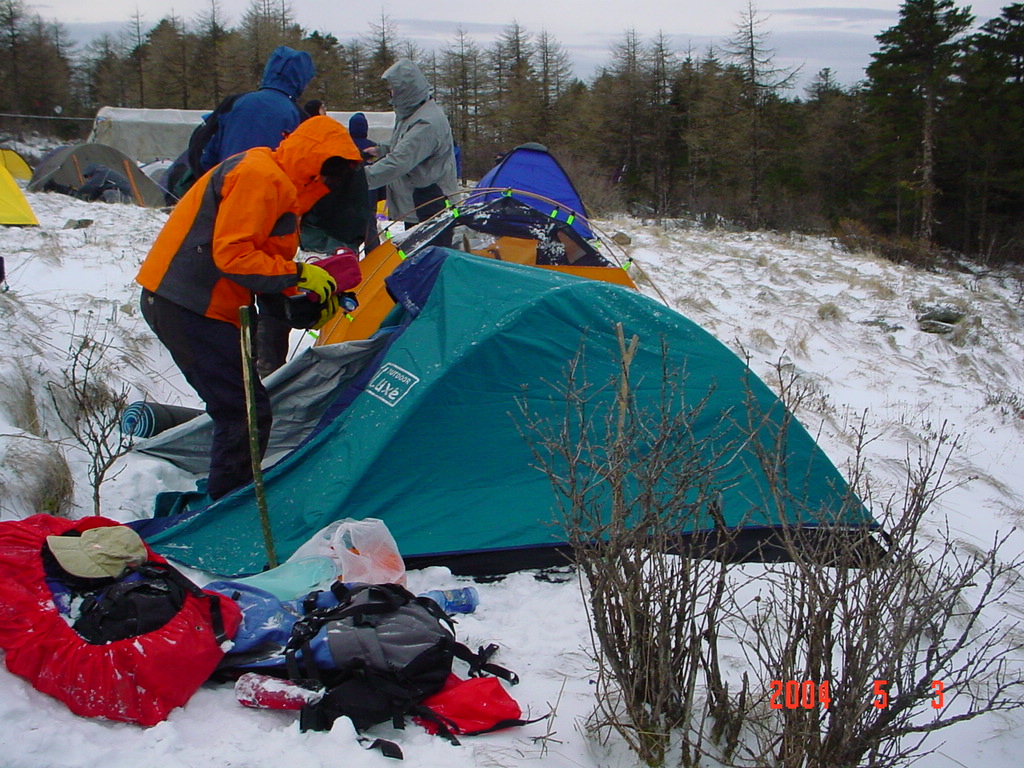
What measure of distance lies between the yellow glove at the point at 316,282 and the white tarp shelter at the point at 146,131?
63.0 ft

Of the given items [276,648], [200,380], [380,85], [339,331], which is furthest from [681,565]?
[380,85]

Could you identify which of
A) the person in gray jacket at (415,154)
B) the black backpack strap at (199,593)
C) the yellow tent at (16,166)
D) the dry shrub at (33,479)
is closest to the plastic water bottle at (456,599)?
the black backpack strap at (199,593)

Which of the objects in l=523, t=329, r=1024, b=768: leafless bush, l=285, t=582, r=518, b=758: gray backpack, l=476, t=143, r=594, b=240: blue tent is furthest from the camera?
l=476, t=143, r=594, b=240: blue tent

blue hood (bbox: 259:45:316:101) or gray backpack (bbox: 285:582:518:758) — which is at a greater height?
blue hood (bbox: 259:45:316:101)

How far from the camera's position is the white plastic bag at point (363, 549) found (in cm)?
286

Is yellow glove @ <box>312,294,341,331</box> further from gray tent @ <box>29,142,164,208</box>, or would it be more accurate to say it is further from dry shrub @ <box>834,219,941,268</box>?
dry shrub @ <box>834,219,941,268</box>

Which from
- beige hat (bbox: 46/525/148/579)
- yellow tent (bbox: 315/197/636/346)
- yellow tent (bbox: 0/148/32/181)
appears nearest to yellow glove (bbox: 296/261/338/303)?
yellow tent (bbox: 315/197/636/346)

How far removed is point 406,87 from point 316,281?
3164mm

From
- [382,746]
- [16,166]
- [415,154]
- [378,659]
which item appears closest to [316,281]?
[378,659]

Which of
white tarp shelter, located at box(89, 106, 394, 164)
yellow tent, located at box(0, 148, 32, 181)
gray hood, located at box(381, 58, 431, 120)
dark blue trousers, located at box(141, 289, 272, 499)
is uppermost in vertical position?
white tarp shelter, located at box(89, 106, 394, 164)

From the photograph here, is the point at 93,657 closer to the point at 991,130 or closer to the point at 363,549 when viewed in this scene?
the point at 363,549

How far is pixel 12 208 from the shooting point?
919 cm
